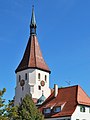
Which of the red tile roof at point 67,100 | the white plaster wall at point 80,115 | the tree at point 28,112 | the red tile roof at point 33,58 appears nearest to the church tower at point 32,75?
the red tile roof at point 33,58

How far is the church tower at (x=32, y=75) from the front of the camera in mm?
86438

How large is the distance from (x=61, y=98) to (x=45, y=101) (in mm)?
4656

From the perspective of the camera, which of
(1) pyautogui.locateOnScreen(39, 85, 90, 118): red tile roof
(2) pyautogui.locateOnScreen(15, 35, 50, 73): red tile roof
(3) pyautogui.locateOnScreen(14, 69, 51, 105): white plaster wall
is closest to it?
(1) pyautogui.locateOnScreen(39, 85, 90, 118): red tile roof

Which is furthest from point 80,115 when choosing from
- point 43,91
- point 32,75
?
point 32,75

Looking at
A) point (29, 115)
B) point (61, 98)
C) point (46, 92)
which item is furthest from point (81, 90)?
point (29, 115)

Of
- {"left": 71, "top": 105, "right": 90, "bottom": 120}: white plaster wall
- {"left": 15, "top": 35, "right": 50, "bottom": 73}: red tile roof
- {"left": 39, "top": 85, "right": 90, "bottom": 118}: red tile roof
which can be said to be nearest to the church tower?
{"left": 15, "top": 35, "right": 50, "bottom": 73}: red tile roof

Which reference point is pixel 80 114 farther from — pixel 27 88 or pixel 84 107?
pixel 27 88

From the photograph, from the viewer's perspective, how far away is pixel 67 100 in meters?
76.6

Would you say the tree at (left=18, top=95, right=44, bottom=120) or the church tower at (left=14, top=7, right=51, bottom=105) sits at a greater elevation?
the church tower at (left=14, top=7, right=51, bottom=105)

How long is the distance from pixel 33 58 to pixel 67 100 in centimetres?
1625

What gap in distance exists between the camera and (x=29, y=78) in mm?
86625

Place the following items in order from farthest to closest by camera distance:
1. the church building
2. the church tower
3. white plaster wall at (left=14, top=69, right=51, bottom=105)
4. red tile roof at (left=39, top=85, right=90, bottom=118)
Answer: the church tower < white plaster wall at (left=14, top=69, right=51, bottom=105) < the church building < red tile roof at (left=39, top=85, right=90, bottom=118)

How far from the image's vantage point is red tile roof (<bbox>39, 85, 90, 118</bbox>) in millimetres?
73625

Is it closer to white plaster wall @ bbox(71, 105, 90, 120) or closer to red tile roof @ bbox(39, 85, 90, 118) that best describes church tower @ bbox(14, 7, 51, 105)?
red tile roof @ bbox(39, 85, 90, 118)
